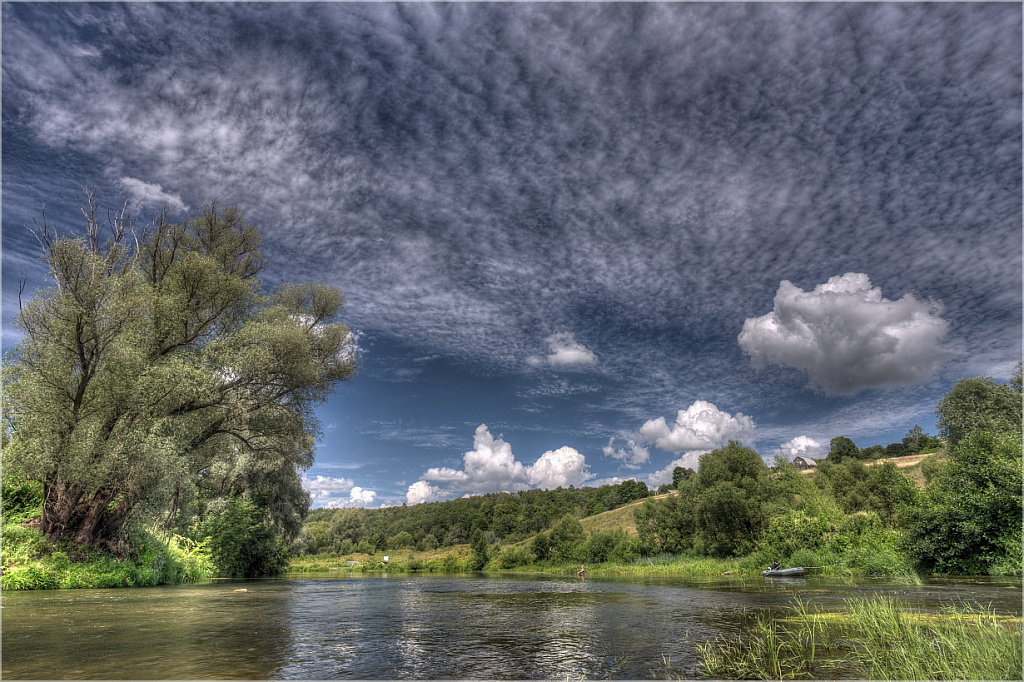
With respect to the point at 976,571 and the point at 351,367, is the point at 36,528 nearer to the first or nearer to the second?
the point at 351,367

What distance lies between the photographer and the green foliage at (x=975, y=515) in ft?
82.7

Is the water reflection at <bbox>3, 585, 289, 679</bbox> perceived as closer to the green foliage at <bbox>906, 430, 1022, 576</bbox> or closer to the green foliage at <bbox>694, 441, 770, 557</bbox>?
the green foliage at <bbox>906, 430, 1022, 576</bbox>

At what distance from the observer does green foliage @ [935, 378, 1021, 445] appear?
201 ft

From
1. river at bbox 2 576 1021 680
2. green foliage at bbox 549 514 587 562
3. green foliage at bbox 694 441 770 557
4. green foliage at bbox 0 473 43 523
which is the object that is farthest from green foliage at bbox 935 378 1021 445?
green foliage at bbox 0 473 43 523

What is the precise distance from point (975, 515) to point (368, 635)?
3020 cm

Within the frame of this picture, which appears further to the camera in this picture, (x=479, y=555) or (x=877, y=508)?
(x=479, y=555)

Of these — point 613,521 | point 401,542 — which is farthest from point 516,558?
point 401,542

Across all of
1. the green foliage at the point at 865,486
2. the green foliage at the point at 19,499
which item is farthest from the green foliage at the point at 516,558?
the green foliage at the point at 19,499

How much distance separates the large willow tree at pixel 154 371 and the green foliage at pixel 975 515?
117 ft

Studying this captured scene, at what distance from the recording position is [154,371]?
86.9ft

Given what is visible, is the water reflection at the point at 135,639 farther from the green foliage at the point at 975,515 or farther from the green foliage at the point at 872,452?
the green foliage at the point at 872,452

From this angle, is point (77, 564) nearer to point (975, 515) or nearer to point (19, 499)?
point (19, 499)

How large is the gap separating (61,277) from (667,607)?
29.4 metres

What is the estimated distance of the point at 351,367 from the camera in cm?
3609
